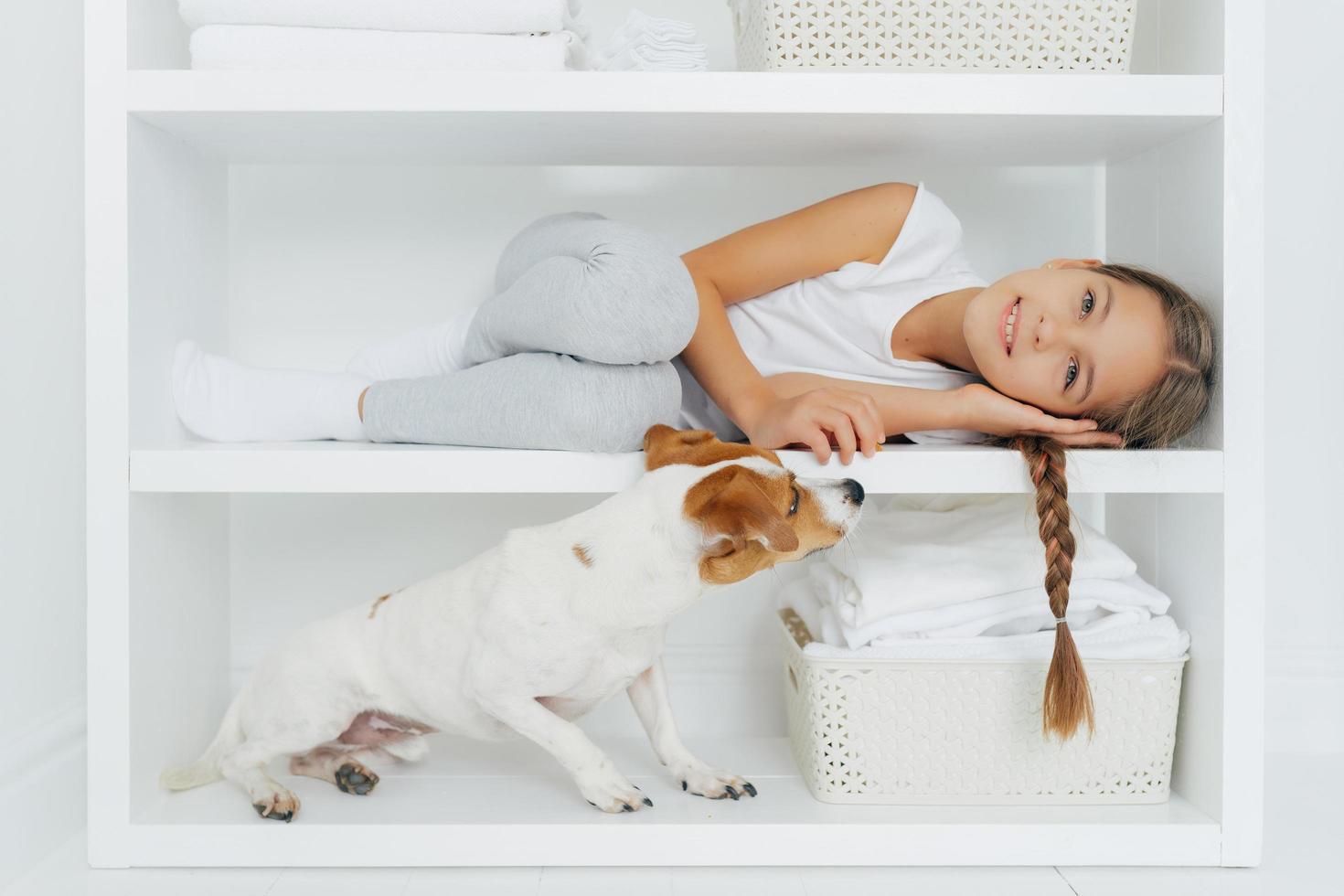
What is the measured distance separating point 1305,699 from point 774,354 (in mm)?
887

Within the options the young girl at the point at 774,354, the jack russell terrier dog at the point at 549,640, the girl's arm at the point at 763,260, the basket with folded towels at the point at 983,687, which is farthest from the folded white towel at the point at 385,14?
the basket with folded towels at the point at 983,687

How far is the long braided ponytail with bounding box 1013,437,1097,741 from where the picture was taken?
1.01 meters

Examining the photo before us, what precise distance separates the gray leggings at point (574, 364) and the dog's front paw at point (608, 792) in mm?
325

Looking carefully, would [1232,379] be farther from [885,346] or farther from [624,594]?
[624,594]

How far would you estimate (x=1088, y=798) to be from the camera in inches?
44.2

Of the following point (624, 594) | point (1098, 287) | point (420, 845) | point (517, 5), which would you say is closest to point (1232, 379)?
point (1098, 287)

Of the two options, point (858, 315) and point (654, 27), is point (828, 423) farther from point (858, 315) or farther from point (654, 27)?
point (654, 27)

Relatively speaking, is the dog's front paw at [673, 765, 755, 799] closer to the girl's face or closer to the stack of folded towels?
the stack of folded towels

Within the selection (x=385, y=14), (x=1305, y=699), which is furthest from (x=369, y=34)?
(x=1305, y=699)

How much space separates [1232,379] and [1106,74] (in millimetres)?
325

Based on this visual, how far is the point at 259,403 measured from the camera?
1163 mm

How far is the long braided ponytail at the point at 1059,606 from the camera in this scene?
1.01 metres

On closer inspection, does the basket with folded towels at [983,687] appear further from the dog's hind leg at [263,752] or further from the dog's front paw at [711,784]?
the dog's hind leg at [263,752]

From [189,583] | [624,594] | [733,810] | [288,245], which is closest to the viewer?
[624,594]
